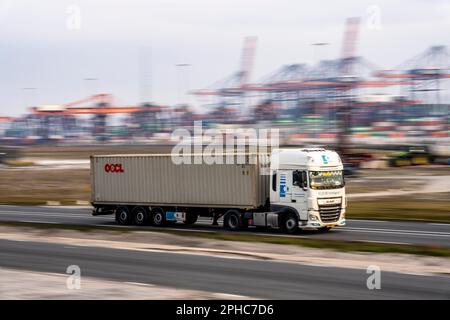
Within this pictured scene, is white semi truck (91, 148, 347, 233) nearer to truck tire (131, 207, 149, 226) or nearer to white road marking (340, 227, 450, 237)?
truck tire (131, 207, 149, 226)

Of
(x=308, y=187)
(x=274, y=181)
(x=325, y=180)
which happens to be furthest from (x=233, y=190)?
(x=325, y=180)

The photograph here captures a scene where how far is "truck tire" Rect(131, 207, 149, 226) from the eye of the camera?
3531cm

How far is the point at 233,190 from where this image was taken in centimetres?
3209

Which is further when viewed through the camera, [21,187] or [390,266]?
[21,187]

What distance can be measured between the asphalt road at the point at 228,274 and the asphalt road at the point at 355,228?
785 centimetres

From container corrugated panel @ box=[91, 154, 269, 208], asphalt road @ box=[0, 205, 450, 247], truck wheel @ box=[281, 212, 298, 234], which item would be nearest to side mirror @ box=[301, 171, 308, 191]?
truck wheel @ box=[281, 212, 298, 234]

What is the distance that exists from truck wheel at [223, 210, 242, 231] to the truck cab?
1656 millimetres

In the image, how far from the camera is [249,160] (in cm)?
3175

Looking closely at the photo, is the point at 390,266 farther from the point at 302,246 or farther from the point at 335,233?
the point at 335,233

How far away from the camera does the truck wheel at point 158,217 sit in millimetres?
34719

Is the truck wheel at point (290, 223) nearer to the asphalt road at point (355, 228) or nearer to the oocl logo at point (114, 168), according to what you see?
the asphalt road at point (355, 228)

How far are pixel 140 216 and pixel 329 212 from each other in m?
9.77

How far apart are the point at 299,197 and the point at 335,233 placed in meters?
2.27
